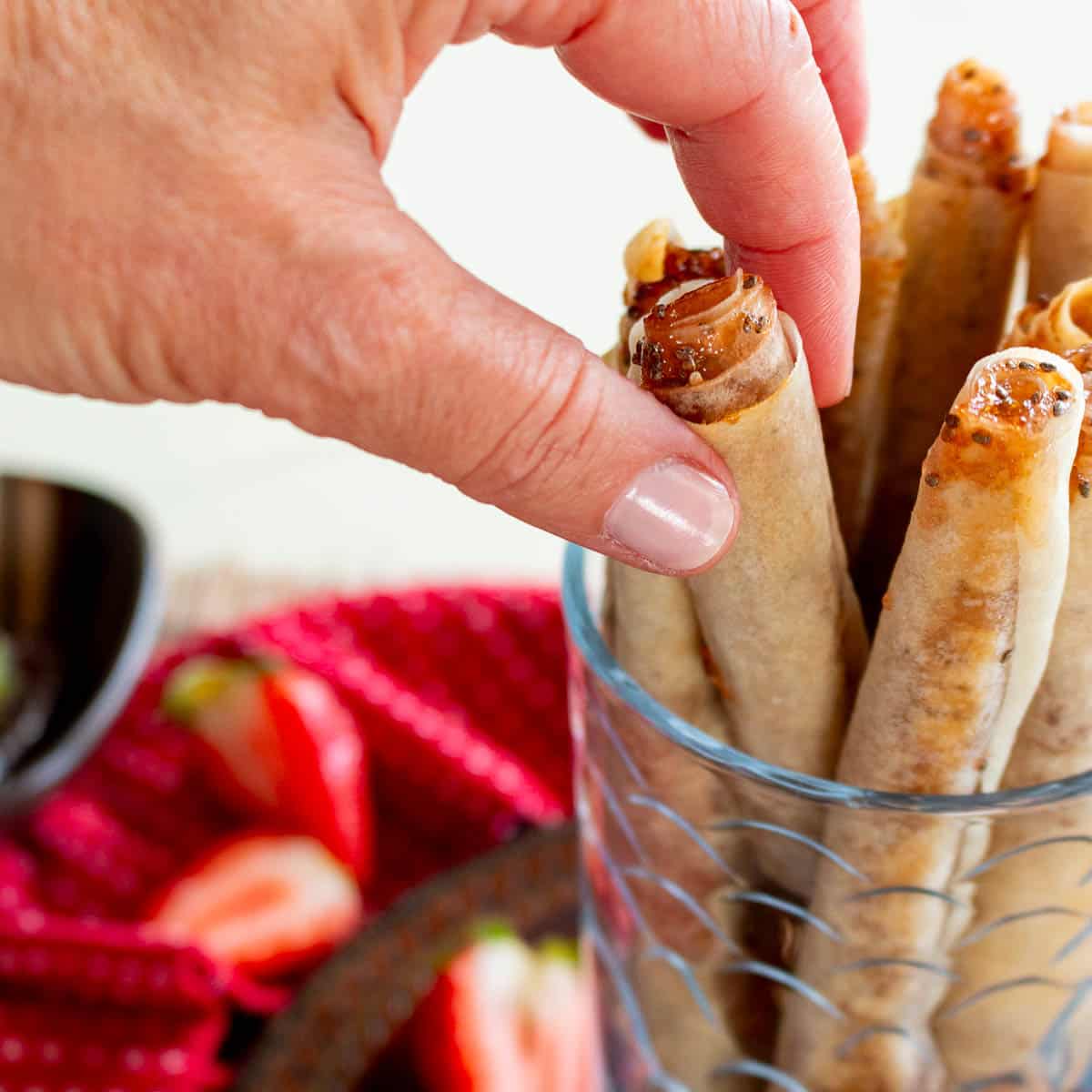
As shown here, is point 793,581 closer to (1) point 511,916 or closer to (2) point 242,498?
(1) point 511,916

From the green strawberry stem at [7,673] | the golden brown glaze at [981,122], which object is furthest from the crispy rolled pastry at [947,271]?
the green strawberry stem at [7,673]

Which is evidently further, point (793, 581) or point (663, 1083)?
point (663, 1083)

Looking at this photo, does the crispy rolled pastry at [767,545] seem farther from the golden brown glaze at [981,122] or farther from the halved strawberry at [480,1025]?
the halved strawberry at [480,1025]

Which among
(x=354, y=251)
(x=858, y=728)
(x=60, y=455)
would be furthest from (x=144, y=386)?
(x=60, y=455)

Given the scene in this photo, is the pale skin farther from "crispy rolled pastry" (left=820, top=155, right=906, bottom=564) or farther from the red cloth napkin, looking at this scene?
the red cloth napkin

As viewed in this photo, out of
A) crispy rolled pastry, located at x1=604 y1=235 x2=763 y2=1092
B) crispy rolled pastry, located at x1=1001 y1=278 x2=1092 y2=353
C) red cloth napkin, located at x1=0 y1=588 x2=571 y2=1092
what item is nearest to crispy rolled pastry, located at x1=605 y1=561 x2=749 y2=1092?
crispy rolled pastry, located at x1=604 y1=235 x2=763 y2=1092

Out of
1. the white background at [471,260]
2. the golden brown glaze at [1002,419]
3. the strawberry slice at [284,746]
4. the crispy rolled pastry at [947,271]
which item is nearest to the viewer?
the golden brown glaze at [1002,419]
